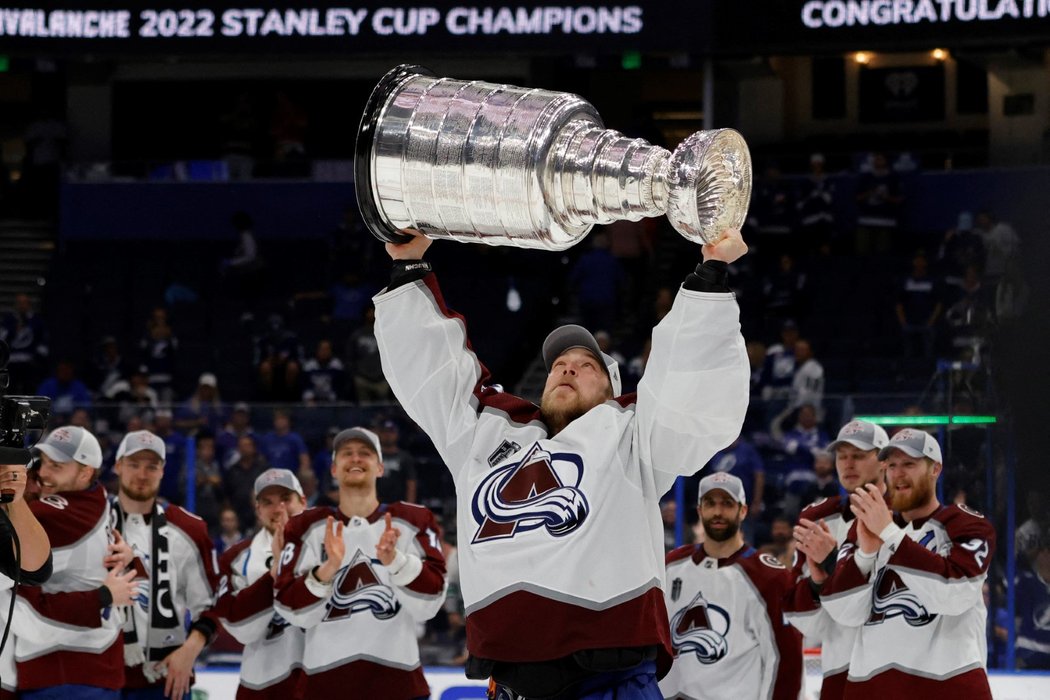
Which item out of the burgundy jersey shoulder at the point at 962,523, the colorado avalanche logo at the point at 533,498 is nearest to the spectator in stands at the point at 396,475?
the burgundy jersey shoulder at the point at 962,523

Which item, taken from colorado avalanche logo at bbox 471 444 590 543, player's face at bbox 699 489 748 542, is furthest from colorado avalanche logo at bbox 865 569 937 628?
colorado avalanche logo at bbox 471 444 590 543

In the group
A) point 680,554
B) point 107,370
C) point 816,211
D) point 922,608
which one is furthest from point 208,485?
point 816,211

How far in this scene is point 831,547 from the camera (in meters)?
5.07

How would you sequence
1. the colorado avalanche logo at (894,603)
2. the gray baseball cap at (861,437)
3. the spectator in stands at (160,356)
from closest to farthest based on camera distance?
the colorado avalanche logo at (894,603) < the gray baseball cap at (861,437) < the spectator in stands at (160,356)

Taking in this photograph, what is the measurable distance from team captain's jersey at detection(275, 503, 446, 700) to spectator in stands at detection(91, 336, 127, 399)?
271 inches

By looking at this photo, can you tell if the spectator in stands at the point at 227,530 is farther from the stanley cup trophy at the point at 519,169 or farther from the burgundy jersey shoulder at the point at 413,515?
the stanley cup trophy at the point at 519,169

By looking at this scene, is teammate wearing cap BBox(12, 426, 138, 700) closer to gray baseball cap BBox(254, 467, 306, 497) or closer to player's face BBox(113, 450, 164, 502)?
player's face BBox(113, 450, 164, 502)

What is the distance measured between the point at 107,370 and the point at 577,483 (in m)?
9.30

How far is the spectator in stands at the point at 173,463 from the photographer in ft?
25.7

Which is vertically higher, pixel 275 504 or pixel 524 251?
pixel 524 251

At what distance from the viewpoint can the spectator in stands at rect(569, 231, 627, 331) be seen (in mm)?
12953

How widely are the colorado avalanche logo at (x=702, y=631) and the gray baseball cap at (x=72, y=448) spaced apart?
199cm

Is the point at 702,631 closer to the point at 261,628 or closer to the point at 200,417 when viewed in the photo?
the point at 261,628

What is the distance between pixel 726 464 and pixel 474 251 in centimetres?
657
